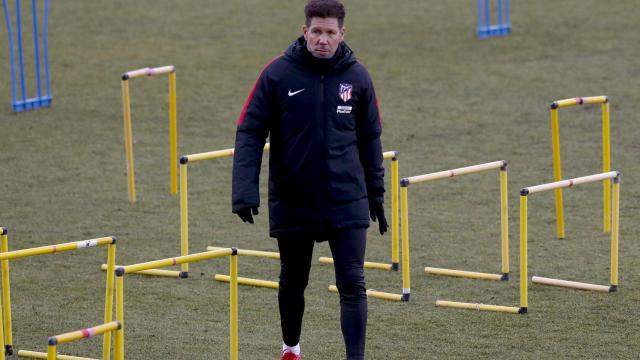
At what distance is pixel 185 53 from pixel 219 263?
842cm

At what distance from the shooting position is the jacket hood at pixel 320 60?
5941mm

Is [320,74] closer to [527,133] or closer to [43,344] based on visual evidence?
[43,344]

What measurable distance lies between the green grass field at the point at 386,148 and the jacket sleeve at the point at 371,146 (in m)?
1.17

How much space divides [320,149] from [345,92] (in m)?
0.30

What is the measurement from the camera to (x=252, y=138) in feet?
19.7

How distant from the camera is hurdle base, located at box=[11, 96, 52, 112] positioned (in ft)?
47.2

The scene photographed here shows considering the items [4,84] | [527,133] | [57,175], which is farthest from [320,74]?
[4,84]

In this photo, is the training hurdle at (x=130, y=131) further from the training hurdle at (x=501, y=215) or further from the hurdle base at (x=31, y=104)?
the hurdle base at (x=31, y=104)

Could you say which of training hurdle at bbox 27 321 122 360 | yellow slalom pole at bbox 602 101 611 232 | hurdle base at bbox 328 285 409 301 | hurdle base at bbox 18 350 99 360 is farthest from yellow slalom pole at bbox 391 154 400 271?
training hurdle at bbox 27 321 122 360

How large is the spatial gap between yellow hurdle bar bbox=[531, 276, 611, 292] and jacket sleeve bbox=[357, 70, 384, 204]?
2453 mm

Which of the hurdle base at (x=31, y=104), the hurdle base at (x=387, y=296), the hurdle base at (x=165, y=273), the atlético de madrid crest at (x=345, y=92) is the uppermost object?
the hurdle base at (x=31, y=104)

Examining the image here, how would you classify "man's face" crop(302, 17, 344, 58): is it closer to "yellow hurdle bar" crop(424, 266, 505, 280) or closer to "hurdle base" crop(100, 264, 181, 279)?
"yellow hurdle bar" crop(424, 266, 505, 280)

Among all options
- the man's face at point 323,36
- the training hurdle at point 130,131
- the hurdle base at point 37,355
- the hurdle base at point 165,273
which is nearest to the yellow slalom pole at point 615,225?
the man's face at point 323,36

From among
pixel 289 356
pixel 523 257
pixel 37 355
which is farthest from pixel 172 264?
pixel 523 257
